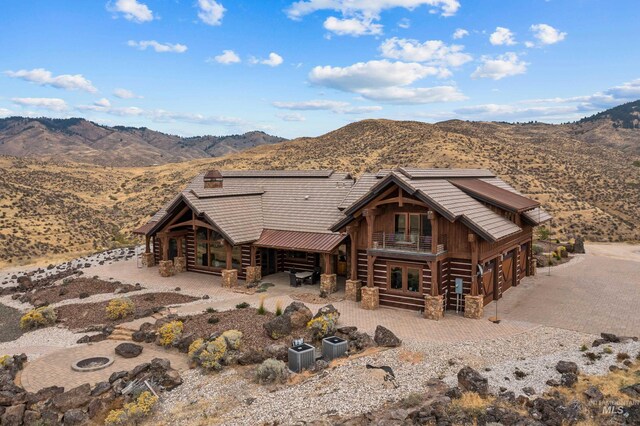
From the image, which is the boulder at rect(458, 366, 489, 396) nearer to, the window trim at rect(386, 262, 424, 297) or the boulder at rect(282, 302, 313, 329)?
the boulder at rect(282, 302, 313, 329)

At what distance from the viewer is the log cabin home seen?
2184 centimetres

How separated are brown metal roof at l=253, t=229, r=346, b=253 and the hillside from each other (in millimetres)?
24719

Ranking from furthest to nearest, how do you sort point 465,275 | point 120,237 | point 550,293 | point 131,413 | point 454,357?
point 120,237 → point 550,293 → point 465,275 → point 454,357 → point 131,413

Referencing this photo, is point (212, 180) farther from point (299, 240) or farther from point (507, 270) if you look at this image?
point (507, 270)

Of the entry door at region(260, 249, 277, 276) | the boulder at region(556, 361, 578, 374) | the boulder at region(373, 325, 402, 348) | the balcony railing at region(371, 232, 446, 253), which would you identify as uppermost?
the balcony railing at region(371, 232, 446, 253)

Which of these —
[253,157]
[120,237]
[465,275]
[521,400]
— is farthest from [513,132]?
[521,400]

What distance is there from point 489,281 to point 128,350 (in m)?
16.7

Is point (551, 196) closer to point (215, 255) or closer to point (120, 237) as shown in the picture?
point (215, 255)

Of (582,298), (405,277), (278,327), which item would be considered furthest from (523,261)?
(278,327)

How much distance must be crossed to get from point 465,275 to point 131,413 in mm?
15002

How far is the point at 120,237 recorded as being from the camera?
2064 inches

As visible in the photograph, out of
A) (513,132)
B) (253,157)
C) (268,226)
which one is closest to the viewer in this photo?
(268,226)

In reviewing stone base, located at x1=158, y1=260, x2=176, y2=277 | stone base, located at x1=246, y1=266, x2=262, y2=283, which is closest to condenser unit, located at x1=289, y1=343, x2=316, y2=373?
stone base, located at x1=246, y1=266, x2=262, y2=283

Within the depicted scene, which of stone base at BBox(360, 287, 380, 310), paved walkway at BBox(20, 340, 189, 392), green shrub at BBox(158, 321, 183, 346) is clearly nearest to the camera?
paved walkway at BBox(20, 340, 189, 392)
